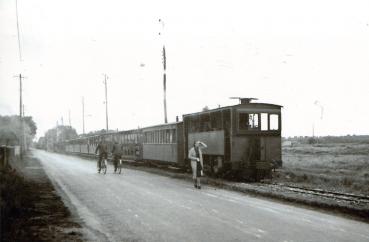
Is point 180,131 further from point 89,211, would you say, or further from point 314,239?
point 314,239

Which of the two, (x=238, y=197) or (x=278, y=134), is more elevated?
(x=278, y=134)

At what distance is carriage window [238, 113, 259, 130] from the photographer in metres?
20.3

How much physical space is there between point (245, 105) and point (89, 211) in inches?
411

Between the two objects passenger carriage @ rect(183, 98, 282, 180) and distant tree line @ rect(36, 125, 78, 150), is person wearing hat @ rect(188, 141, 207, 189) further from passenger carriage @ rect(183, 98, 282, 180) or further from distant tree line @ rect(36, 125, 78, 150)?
distant tree line @ rect(36, 125, 78, 150)

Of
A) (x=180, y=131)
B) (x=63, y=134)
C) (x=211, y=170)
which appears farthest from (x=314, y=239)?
(x=63, y=134)

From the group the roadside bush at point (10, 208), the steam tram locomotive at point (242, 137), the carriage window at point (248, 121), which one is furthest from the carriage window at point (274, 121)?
the roadside bush at point (10, 208)

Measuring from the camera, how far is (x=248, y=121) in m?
20.4

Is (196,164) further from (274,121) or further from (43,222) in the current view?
(43,222)

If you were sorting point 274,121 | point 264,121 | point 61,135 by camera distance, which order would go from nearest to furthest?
point 264,121 < point 274,121 < point 61,135

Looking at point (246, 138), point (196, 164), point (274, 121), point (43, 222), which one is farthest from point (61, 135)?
point (43, 222)

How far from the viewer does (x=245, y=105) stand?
66.9 feet

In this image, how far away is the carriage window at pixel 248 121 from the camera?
66.5ft

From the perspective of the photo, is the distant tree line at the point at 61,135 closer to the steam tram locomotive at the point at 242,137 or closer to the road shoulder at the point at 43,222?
the steam tram locomotive at the point at 242,137

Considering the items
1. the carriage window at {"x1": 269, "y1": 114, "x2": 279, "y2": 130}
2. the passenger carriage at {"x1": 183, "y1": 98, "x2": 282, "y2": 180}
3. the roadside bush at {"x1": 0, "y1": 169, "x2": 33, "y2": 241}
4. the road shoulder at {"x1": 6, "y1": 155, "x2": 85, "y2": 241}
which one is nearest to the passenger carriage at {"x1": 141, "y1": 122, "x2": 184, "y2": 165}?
the passenger carriage at {"x1": 183, "y1": 98, "x2": 282, "y2": 180}
